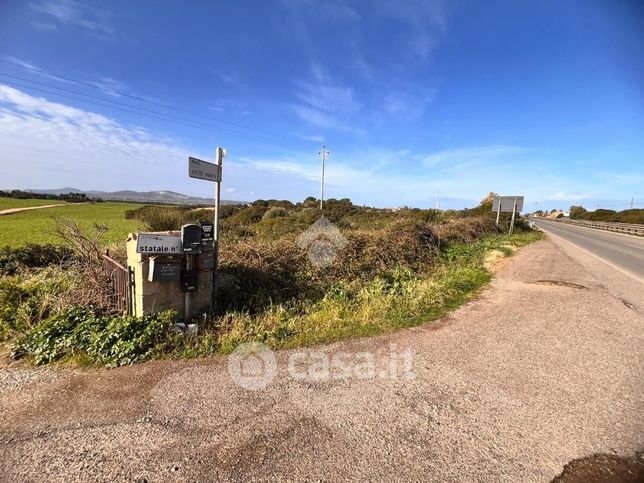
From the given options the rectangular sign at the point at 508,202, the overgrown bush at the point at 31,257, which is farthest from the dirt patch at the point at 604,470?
the rectangular sign at the point at 508,202

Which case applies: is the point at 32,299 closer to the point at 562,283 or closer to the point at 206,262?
the point at 206,262

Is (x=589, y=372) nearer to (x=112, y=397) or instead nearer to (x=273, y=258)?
(x=112, y=397)

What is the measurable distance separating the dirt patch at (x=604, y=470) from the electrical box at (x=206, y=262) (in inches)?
175

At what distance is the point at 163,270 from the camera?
4348 mm

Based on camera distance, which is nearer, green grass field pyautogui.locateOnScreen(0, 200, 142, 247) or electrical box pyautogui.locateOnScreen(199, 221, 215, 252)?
electrical box pyautogui.locateOnScreen(199, 221, 215, 252)

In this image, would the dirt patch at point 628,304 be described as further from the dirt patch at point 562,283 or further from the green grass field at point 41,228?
the green grass field at point 41,228

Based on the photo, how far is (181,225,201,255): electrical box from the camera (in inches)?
175

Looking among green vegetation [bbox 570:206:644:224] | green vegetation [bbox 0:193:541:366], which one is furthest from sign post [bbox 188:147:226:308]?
green vegetation [bbox 570:206:644:224]

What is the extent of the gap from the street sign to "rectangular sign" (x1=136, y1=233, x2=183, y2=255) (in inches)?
37.0

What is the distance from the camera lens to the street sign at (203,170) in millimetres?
4540

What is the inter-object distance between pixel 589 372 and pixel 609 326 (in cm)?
209

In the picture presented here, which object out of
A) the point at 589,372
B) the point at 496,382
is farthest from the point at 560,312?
the point at 496,382

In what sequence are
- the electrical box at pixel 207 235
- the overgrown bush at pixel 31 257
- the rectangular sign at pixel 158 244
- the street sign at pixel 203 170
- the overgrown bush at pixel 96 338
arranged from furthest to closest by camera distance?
1. the overgrown bush at pixel 31 257
2. the electrical box at pixel 207 235
3. the street sign at pixel 203 170
4. the rectangular sign at pixel 158 244
5. the overgrown bush at pixel 96 338

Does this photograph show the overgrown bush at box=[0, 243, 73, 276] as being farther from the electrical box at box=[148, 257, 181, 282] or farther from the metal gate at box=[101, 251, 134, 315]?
the electrical box at box=[148, 257, 181, 282]
